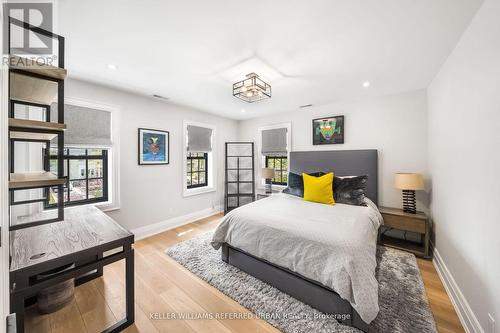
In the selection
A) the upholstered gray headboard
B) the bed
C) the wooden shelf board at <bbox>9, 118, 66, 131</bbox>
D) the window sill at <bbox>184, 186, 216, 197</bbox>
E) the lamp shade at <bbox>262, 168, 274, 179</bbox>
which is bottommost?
the bed

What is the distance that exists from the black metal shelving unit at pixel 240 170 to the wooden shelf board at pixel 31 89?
355cm

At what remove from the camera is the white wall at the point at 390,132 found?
9.53 ft

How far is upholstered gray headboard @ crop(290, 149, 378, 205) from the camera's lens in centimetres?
316

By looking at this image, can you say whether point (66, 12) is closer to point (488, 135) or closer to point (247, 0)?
point (247, 0)

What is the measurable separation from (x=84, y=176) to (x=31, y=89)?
1900mm

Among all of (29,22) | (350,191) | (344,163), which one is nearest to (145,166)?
(29,22)

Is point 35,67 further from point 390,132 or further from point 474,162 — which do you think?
point 390,132

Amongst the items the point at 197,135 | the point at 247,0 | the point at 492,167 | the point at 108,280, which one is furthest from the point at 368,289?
the point at 197,135

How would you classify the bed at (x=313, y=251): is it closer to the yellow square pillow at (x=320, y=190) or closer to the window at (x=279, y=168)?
the yellow square pillow at (x=320, y=190)

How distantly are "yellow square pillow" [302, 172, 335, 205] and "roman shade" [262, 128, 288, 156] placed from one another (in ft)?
4.74

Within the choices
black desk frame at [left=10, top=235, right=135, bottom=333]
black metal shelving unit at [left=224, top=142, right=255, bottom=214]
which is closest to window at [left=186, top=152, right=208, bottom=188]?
black metal shelving unit at [left=224, top=142, right=255, bottom=214]

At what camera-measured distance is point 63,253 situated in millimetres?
1238

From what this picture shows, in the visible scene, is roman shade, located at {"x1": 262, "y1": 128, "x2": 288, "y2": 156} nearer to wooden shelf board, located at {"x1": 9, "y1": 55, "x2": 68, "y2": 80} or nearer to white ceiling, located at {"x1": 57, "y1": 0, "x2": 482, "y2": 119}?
white ceiling, located at {"x1": 57, "y1": 0, "x2": 482, "y2": 119}

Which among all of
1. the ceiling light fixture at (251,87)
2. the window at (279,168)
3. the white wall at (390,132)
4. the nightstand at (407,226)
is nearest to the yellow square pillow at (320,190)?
the nightstand at (407,226)
